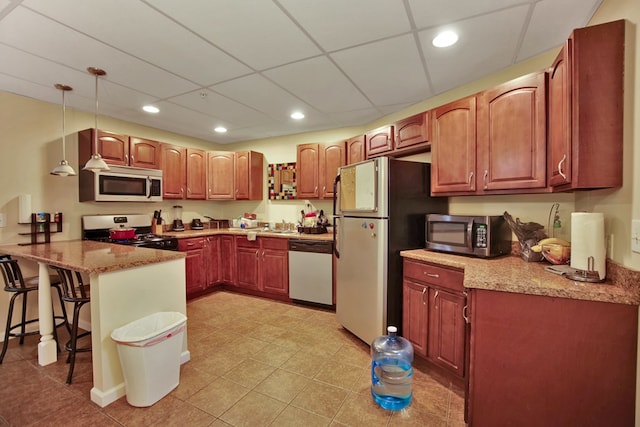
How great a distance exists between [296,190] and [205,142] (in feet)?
6.38

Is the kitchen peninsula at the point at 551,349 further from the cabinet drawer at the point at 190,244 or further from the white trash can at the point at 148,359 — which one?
the cabinet drawer at the point at 190,244

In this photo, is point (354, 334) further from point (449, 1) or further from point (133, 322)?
point (449, 1)

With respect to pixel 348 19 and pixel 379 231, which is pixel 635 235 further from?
pixel 348 19

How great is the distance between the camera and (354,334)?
2.69 m

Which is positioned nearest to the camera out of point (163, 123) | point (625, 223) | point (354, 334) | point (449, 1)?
point (625, 223)

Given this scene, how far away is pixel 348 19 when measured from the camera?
66.7 inches

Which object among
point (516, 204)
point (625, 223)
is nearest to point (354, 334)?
point (516, 204)

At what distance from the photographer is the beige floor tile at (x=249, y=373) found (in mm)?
2023

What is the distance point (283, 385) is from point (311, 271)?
158cm

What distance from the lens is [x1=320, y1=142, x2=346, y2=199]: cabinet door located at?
12.3 feet

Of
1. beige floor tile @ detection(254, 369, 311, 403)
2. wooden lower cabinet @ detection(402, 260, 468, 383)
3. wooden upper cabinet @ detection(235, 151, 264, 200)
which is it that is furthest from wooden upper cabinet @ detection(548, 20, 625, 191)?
wooden upper cabinet @ detection(235, 151, 264, 200)

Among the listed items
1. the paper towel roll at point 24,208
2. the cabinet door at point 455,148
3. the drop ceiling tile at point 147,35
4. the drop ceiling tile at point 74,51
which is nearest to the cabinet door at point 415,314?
the cabinet door at point 455,148

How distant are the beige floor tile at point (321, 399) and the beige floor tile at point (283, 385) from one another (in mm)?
48

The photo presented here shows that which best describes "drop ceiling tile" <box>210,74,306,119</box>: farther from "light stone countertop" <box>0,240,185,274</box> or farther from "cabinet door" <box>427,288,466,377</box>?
"cabinet door" <box>427,288,466,377</box>
